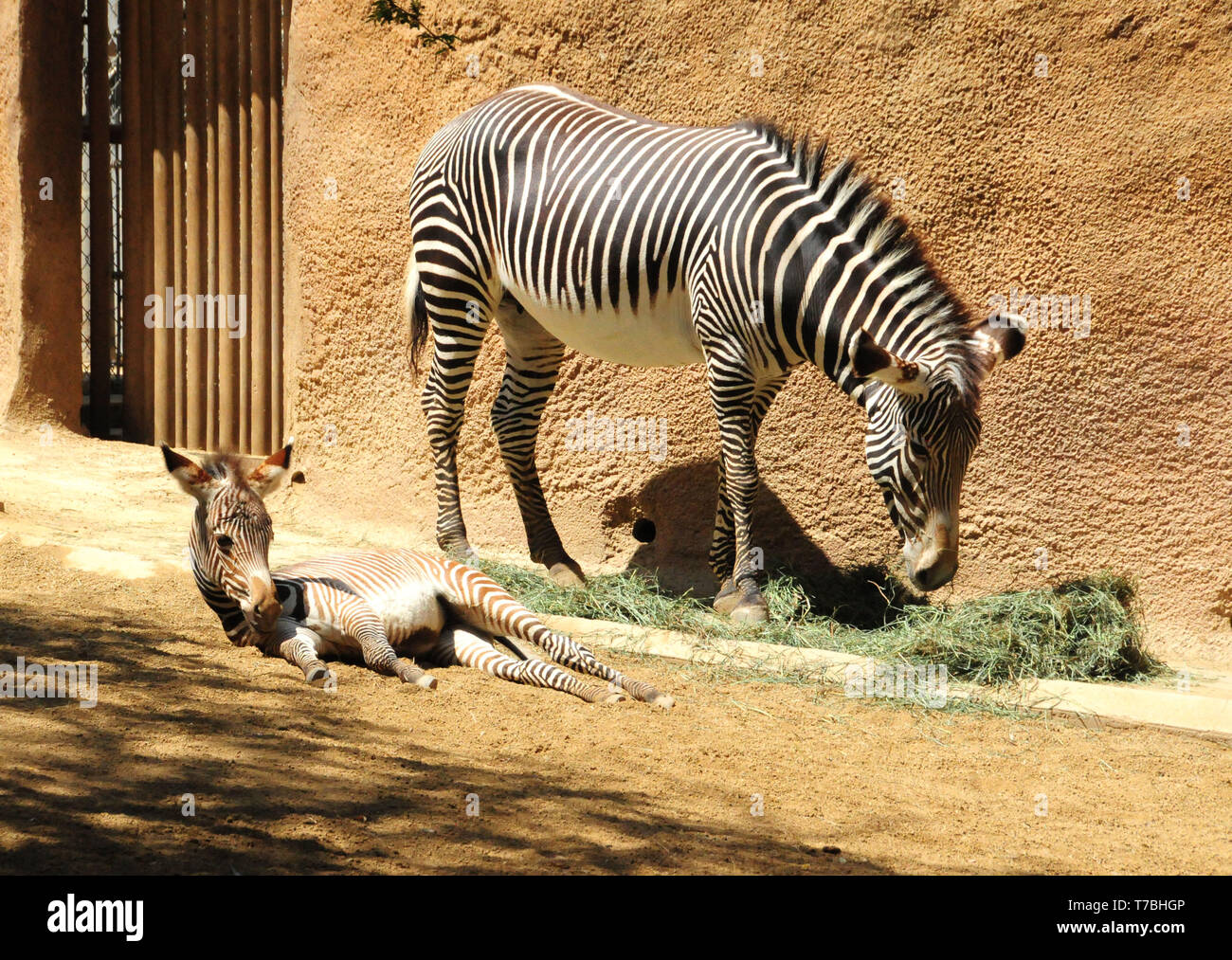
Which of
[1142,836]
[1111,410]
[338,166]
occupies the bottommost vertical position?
[1142,836]

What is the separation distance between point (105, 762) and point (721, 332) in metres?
3.45

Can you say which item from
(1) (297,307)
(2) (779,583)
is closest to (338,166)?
(1) (297,307)

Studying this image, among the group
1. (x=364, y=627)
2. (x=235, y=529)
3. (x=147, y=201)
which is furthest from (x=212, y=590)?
(x=147, y=201)

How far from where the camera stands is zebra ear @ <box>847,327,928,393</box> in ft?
17.4

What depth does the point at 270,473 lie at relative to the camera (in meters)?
5.20

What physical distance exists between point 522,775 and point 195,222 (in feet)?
22.5

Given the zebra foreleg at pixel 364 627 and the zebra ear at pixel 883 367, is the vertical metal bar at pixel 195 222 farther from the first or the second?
the zebra ear at pixel 883 367

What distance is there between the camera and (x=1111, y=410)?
642cm

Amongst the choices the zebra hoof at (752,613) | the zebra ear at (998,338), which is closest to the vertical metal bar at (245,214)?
the zebra hoof at (752,613)

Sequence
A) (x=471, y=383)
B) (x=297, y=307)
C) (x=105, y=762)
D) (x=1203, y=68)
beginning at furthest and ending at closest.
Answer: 1. (x=297, y=307)
2. (x=471, y=383)
3. (x=1203, y=68)
4. (x=105, y=762)

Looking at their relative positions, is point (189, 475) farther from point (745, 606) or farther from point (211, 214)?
point (211, 214)

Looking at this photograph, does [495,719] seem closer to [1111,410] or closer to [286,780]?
[286,780]

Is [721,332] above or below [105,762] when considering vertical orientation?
above

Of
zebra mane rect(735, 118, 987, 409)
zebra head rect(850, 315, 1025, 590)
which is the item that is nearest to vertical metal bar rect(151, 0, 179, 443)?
zebra mane rect(735, 118, 987, 409)
